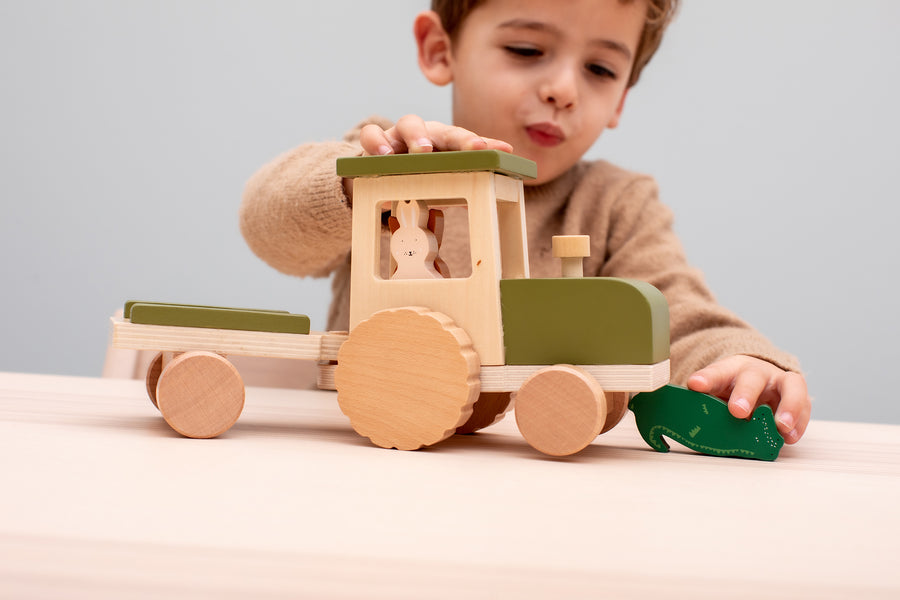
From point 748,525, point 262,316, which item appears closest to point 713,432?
point 748,525

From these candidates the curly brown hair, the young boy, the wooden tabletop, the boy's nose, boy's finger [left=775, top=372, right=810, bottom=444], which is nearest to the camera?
the wooden tabletop

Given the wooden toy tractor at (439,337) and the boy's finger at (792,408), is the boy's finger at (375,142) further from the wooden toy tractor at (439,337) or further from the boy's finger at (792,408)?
the boy's finger at (792,408)

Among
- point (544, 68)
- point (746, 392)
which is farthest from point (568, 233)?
point (746, 392)

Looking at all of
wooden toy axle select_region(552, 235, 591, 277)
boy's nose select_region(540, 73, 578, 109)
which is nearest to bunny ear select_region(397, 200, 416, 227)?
wooden toy axle select_region(552, 235, 591, 277)

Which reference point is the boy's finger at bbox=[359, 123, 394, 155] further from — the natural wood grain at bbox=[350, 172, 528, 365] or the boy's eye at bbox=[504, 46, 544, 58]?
the boy's eye at bbox=[504, 46, 544, 58]

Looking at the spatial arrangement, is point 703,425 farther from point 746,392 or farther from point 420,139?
point 420,139

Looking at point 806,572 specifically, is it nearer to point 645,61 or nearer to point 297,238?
point 297,238

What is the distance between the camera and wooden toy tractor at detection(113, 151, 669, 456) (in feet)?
1.81

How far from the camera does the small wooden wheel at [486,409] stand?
65 centimetres

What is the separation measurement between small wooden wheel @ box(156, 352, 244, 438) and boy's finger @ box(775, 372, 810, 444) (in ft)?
1.37

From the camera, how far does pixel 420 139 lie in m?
0.62

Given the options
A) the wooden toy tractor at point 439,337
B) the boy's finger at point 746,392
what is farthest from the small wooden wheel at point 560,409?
the boy's finger at point 746,392

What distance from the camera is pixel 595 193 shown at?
1.24 meters

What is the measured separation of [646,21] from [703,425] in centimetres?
68
